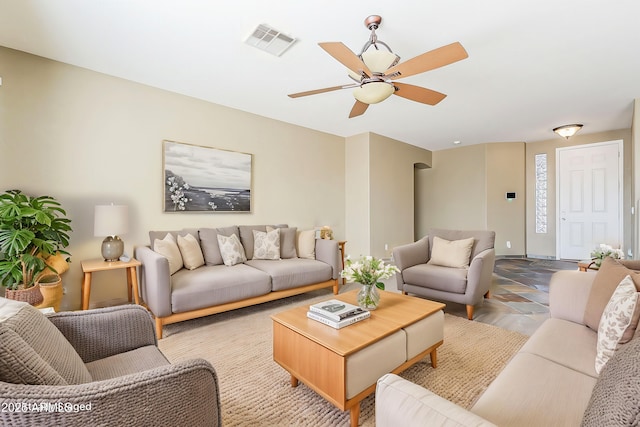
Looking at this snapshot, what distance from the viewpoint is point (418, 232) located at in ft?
24.9

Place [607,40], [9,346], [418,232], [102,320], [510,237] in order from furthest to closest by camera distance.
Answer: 1. [418,232]
2. [510,237]
3. [607,40]
4. [102,320]
5. [9,346]

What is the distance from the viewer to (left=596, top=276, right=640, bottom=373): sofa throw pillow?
46.1 inches

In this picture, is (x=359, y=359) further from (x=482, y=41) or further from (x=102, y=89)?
(x=102, y=89)

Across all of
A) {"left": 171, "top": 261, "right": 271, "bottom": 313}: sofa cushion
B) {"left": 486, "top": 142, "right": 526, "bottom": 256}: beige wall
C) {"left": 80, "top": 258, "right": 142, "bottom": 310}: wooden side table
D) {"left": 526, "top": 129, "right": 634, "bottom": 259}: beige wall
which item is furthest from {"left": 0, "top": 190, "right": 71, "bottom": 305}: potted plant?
{"left": 526, "top": 129, "right": 634, "bottom": 259}: beige wall

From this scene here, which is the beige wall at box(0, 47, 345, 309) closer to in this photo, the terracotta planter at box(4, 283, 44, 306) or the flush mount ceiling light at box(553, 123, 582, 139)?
the terracotta planter at box(4, 283, 44, 306)

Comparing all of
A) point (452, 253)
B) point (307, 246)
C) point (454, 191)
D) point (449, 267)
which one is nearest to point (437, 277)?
point (449, 267)

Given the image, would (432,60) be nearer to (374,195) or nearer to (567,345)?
(567,345)

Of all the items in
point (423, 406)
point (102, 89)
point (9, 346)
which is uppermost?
point (102, 89)

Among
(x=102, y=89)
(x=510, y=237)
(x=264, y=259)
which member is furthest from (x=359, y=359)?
(x=510, y=237)

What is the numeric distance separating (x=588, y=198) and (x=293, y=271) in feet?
20.1

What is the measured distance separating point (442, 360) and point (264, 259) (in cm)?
234

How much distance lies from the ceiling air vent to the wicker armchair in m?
2.32

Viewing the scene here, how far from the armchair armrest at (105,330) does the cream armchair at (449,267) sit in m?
2.61

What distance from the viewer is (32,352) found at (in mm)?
806
